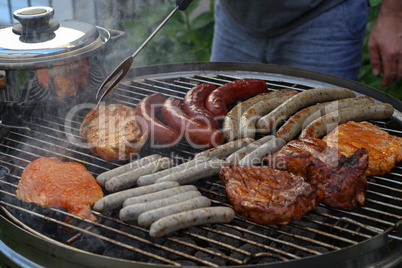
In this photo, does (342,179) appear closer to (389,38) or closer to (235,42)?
(389,38)

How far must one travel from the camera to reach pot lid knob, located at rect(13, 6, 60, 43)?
3521 mm

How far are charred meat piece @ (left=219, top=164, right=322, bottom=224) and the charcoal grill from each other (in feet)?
0.27

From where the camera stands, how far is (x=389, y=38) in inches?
183

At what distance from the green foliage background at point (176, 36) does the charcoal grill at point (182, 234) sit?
14.4 feet

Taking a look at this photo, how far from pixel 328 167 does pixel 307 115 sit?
78 centimetres

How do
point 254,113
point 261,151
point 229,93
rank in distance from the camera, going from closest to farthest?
1. point 261,151
2. point 254,113
3. point 229,93

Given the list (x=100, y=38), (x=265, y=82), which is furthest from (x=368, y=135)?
(x=100, y=38)

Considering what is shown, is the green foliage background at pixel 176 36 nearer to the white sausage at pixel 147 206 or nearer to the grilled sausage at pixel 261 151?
the grilled sausage at pixel 261 151

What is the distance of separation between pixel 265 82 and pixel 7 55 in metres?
2.32

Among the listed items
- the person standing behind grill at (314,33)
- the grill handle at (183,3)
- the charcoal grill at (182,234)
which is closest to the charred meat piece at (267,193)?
the charcoal grill at (182,234)

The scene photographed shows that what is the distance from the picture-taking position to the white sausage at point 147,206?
2.63 metres

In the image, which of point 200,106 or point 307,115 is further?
point 200,106

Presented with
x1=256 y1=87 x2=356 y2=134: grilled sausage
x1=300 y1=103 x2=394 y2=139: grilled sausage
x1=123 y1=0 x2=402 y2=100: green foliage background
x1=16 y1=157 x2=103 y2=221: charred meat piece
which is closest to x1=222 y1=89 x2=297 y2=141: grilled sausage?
x1=256 y1=87 x2=356 y2=134: grilled sausage

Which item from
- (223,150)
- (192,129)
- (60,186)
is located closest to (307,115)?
(223,150)
